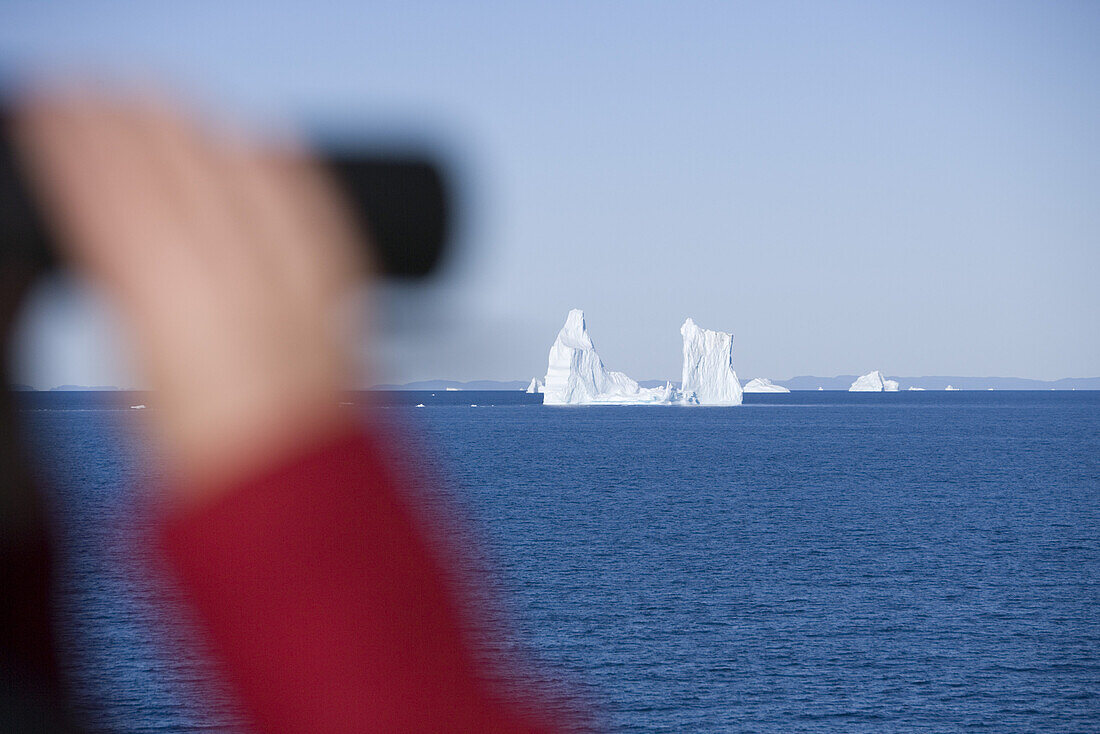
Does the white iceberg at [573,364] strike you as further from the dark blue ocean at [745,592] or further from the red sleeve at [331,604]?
the red sleeve at [331,604]

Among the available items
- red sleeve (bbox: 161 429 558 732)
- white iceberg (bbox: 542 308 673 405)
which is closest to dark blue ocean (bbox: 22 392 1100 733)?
red sleeve (bbox: 161 429 558 732)

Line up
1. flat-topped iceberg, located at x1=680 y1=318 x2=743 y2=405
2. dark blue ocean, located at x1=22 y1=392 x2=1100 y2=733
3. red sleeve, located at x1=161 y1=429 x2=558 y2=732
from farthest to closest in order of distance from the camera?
flat-topped iceberg, located at x1=680 y1=318 x2=743 y2=405
dark blue ocean, located at x1=22 y1=392 x2=1100 y2=733
red sleeve, located at x1=161 y1=429 x2=558 y2=732

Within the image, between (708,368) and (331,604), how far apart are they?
189 meters

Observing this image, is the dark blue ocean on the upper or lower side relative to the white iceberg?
lower

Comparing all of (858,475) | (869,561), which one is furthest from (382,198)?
(858,475)

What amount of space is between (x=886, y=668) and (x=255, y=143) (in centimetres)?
3438

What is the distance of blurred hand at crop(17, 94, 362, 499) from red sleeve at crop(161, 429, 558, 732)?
40mm

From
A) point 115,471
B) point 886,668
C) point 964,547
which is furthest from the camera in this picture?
point 115,471

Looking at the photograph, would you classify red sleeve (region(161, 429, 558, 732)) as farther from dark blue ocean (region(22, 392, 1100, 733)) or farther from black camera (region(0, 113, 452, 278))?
black camera (region(0, 113, 452, 278))

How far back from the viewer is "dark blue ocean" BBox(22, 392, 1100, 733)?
26.2 meters

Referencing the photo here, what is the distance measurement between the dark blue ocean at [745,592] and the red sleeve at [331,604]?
0.06m

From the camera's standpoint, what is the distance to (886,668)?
32.5 m

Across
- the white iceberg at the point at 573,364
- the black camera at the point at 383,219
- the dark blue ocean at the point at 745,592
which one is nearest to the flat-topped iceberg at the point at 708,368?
the white iceberg at the point at 573,364

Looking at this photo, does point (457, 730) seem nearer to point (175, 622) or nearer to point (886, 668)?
point (175, 622)
